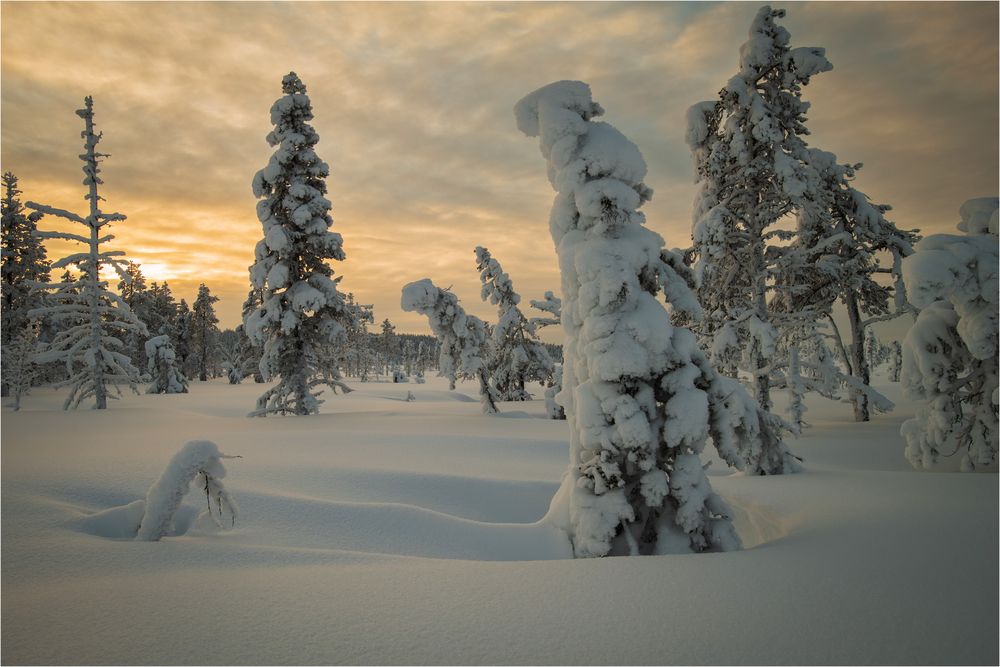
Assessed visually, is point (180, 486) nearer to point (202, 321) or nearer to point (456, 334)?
point (456, 334)

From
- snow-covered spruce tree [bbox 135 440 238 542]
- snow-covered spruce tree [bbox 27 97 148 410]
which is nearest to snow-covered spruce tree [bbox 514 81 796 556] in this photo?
snow-covered spruce tree [bbox 135 440 238 542]

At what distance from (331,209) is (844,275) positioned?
56.8 feet

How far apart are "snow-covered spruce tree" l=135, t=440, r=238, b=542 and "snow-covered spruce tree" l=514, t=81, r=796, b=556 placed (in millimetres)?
3482

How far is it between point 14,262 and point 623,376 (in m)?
41.4

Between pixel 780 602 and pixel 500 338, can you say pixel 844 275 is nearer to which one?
pixel 500 338

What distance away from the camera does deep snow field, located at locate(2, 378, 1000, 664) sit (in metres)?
2.57

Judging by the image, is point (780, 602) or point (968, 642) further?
point (780, 602)

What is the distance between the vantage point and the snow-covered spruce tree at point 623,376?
5238 mm

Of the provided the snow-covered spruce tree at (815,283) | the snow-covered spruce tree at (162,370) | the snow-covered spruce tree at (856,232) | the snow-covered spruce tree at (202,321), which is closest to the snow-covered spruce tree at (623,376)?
the snow-covered spruce tree at (815,283)

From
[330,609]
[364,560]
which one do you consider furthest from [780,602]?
[364,560]

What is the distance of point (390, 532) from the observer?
5266mm

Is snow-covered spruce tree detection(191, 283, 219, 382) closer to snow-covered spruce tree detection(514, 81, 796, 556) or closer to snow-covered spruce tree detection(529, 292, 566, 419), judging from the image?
snow-covered spruce tree detection(529, 292, 566, 419)

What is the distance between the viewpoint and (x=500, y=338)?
25.1 meters

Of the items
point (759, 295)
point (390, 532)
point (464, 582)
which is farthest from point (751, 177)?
point (464, 582)
